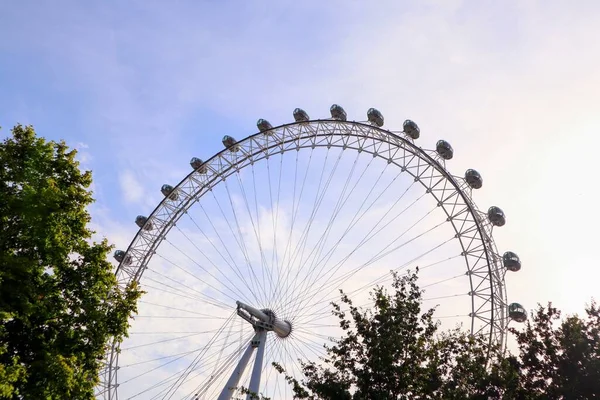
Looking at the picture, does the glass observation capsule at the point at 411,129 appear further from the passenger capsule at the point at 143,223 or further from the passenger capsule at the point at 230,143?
the passenger capsule at the point at 143,223

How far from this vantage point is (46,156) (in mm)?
14523

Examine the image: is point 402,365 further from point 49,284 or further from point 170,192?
point 170,192

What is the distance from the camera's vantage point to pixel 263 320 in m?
27.8

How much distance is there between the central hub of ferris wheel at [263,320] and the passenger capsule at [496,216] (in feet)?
43.0

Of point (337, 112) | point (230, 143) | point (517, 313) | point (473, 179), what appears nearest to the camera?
point (517, 313)

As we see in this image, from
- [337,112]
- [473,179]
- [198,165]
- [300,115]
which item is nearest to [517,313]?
[473,179]

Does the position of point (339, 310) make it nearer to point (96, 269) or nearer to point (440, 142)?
point (96, 269)

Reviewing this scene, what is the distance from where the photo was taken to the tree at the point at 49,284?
11984 millimetres

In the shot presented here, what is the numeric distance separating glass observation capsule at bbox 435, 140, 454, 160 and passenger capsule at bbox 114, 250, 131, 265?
24.1 m

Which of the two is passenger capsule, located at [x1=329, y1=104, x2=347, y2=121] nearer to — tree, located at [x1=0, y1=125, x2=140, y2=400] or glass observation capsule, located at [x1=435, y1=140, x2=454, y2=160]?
glass observation capsule, located at [x1=435, y1=140, x2=454, y2=160]

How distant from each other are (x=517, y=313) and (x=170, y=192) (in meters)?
25.0

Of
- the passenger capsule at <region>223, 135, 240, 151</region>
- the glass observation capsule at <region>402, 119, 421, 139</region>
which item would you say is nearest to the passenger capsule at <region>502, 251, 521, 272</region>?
the glass observation capsule at <region>402, 119, 421, 139</region>

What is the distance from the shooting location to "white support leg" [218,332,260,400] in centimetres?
2491

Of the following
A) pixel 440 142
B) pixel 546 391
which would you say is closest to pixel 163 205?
pixel 440 142
